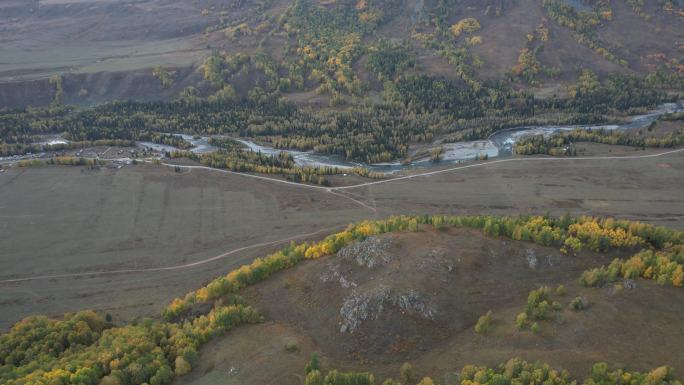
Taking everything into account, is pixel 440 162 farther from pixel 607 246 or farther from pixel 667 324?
pixel 667 324

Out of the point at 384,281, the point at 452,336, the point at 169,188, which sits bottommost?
the point at 452,336

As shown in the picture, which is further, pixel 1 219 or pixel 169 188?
pixel 169 188

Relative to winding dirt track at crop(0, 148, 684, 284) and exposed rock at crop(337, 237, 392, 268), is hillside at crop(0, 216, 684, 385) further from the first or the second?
winding dirt track at crop(0, 148, 684, 284)

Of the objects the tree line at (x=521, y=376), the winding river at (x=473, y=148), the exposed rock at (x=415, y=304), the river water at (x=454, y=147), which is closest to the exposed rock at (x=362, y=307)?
the exposed rock at (x=415, y=304)

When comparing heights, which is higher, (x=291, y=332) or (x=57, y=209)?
(x=57, y=209)

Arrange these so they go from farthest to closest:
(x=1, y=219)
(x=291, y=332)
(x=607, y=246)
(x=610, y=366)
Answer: (x=1, y=219) → (x=607, y=246) → (x=291, y=332) → (x=610, y=366)

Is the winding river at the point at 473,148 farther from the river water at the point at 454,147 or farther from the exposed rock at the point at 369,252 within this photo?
the exposed rock at the point at 369,252

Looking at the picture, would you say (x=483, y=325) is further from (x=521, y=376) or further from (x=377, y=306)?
(x=377, y=306)

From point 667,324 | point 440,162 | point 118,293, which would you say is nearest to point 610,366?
point 667,324
